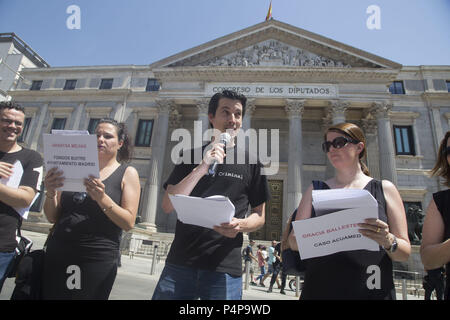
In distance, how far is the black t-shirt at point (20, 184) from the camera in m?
2.52

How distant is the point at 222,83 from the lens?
22.0m

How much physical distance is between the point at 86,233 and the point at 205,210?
1.16 meters

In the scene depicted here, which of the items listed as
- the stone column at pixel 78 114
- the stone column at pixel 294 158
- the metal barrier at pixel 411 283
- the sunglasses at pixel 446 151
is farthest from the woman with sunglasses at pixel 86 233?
the stone column at pixel 78 114

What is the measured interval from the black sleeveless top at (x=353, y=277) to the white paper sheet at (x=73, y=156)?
6.49 feet

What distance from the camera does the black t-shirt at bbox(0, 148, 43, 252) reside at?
99.3 inches

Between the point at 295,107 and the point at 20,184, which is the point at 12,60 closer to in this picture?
the point at 295,107

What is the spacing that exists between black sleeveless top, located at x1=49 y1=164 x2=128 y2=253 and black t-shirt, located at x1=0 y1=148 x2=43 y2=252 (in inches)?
20.7

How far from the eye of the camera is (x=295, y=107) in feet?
67.2

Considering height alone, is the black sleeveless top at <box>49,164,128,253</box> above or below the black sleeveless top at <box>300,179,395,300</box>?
above

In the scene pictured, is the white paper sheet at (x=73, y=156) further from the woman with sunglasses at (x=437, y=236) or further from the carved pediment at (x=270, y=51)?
the carved pediment at (x=270, y=51)

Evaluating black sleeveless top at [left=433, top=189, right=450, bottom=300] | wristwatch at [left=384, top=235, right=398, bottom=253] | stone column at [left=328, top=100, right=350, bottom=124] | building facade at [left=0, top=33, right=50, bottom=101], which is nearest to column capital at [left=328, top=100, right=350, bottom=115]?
stone column at [left=328, top=100, right=350, bottom=124]

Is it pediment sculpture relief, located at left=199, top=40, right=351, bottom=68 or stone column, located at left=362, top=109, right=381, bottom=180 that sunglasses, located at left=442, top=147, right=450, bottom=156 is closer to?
pediment sculpture relief, located at left=199, top=40, right=351, bottom=68
